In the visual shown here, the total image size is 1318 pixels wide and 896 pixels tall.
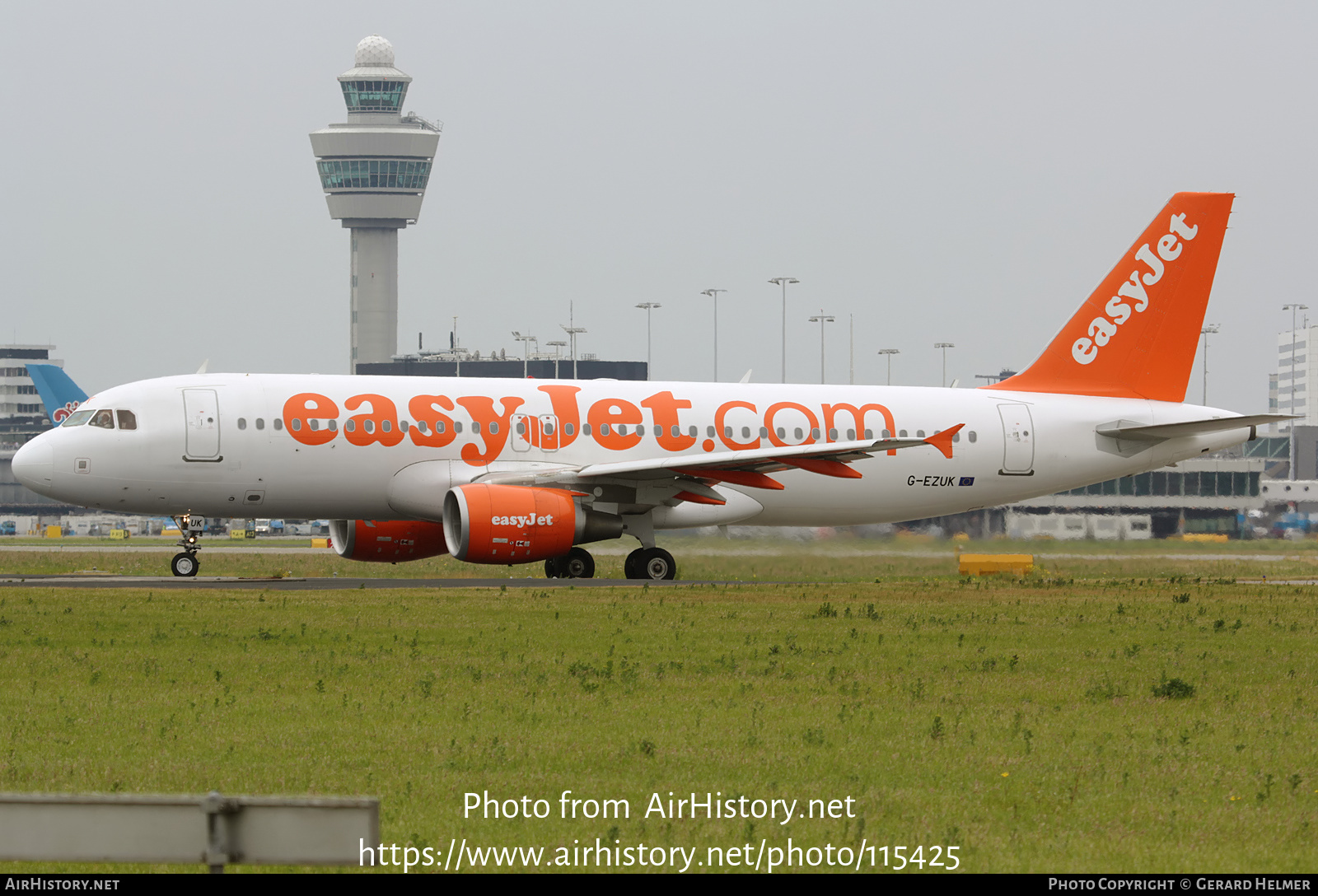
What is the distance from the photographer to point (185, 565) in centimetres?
3075

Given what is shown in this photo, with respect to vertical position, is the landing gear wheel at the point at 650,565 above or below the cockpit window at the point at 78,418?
below

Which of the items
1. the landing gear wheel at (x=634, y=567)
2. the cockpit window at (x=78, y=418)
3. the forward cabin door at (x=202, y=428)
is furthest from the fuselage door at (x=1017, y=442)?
the cockpit window at (x=78, y=418)

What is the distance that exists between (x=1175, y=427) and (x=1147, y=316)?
8.92 ft

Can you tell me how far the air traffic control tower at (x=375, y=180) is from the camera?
6722 inches

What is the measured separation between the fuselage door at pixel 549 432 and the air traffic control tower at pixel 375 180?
139 m

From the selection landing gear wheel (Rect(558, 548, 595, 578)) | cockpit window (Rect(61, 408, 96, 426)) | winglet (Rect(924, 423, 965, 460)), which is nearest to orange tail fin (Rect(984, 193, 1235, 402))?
winglet (Rect(924, 423, 965, 460))

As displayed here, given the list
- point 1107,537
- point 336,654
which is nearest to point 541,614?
point 336,654

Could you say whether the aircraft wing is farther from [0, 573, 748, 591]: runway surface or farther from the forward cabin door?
the forward cabin door

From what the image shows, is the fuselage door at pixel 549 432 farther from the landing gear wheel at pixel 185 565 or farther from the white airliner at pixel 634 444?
the landing gear wheel at pixel 185 565

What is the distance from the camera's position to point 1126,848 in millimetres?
8680

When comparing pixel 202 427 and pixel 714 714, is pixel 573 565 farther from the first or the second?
pixel 714 714

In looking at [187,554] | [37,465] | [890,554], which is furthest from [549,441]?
[37,465]

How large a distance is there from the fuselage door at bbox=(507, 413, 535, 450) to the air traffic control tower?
13949 cm

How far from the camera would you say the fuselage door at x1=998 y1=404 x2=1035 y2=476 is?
34125mm
